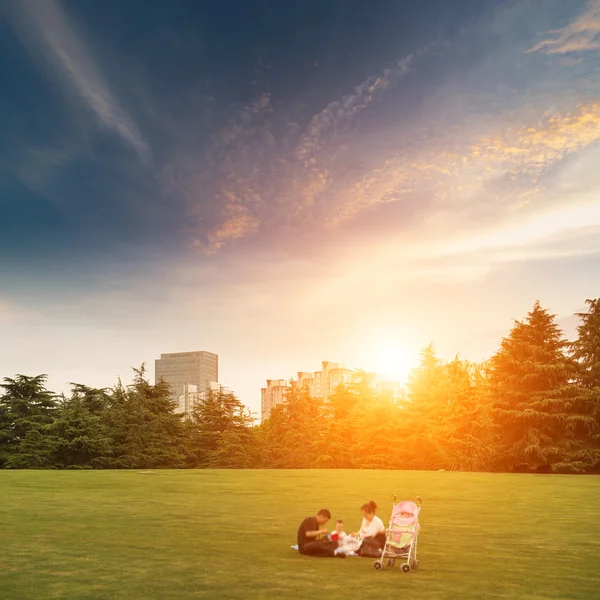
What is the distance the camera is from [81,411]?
157 ft

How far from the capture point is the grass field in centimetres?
849

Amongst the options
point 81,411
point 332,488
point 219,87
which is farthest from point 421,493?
point 81,411

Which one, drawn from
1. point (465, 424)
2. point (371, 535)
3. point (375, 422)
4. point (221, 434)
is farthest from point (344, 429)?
point (371, 535)

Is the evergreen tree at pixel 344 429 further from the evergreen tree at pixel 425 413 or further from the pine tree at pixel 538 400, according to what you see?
the pine tree at pixel 538 400

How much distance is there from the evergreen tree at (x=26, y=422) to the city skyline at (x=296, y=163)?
344cm

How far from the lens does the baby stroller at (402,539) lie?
10.0 metres

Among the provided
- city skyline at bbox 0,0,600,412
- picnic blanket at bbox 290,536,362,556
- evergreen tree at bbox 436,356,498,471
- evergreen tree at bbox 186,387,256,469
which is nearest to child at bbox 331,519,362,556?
picnic blanket at bbox 290,536,362,556

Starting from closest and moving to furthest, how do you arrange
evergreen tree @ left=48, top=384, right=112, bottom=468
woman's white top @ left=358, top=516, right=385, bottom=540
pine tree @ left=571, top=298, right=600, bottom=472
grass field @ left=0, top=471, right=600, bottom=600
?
grass field @ left=0, top=471, right=600, bottom=600, woman's white top @ left=358, top=516, right=385, bottom=540, pine tree @ left=571, top=298, right=600, bottom=472, evergreen tree @ left=48, top=384, right=112, bottom=468

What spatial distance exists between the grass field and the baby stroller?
26 cm

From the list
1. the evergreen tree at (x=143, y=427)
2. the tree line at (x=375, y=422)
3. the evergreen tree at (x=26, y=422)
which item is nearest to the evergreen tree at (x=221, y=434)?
the tree line at (x=375, y=422)

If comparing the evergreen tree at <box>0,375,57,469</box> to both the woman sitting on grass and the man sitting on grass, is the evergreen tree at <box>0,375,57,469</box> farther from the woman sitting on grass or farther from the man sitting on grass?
the woman sitting on grass

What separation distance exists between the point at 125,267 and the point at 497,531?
104ft

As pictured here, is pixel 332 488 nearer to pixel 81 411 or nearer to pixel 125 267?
pixel 125 267

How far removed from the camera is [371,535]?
11.2m
